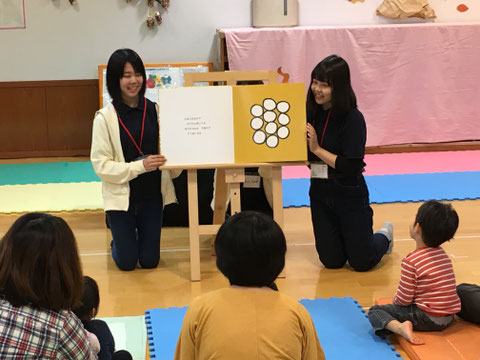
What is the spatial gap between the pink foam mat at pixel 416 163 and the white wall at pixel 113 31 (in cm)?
154

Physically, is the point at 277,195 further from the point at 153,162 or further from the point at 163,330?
the point at 163,330

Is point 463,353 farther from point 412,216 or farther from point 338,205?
point 412,216

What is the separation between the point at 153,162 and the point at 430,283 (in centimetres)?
159

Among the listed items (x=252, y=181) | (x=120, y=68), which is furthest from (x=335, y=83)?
(x=120, y=68)

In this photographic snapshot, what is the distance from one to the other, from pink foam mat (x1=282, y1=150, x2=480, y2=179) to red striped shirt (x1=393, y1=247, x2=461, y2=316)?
2994 millimetres

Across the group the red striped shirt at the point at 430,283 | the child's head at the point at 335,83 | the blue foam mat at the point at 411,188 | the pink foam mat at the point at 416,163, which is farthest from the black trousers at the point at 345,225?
the pink foam mat at the point at 416,163

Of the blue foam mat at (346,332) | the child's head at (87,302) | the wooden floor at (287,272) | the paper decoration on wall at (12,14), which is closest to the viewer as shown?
the child's head at (87,302)

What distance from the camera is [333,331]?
303cm

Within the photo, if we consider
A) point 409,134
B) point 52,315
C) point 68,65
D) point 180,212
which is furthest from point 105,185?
point 409,134

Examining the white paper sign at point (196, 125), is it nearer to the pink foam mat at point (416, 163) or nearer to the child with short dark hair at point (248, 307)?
the child with short dark hair at point (248, 307)

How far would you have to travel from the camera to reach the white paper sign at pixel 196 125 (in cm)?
366

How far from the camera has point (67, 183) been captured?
19.1 feet

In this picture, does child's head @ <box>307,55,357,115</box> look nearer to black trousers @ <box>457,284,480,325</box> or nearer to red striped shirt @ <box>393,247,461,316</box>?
red striped shirt @ <box>393,247,461,316</box>

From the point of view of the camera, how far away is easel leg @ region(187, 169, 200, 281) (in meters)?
3.72
